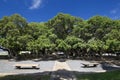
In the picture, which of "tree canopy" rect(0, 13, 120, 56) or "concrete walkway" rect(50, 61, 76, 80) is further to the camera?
"tree canopy" rect(0, 13, 120, 56)

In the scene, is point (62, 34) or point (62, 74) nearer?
point (62, 74)

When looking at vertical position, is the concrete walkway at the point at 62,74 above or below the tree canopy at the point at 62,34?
below

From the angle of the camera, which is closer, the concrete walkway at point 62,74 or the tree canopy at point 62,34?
the concrete walkway at point 62,74

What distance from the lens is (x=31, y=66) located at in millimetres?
19781

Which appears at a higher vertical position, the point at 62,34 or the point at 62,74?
the point at 62,34

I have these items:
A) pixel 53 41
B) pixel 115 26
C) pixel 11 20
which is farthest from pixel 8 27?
pixel 115 26

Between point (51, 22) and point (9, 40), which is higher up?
point (51, 22)

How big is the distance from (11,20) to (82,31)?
1302 cm

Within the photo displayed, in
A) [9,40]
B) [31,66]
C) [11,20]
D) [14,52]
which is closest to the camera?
[31,66]

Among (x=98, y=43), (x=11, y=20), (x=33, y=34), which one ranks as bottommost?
(x=98, y=43)

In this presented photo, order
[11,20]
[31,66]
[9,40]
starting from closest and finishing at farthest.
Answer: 1. [31,66]
2. [9,40]
3. [11,20]

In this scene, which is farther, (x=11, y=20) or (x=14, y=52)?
(x=14, y=52)

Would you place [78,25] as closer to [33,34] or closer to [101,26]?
[101,26]

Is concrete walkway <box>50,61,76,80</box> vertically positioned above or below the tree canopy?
below
